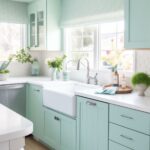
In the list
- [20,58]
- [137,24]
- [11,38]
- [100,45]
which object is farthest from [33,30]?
[137,24]

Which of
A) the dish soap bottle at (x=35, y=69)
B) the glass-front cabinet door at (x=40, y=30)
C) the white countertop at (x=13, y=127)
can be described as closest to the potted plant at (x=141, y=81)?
the white countertop at (x=13, y=127)

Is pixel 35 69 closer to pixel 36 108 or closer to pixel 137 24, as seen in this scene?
pixel 36 108

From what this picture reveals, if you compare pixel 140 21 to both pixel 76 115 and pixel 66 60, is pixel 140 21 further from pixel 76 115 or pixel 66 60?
pixel 66 60

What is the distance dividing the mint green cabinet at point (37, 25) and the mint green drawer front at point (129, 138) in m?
2.22

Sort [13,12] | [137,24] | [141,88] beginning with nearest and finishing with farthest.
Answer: [137,24]
[141,88]
[13,12]

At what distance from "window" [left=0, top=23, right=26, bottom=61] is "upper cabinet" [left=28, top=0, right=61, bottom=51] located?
0.35 metres

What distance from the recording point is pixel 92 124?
102 inches

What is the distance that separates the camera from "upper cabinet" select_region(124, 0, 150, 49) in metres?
2.36

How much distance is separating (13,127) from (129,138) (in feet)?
3.79

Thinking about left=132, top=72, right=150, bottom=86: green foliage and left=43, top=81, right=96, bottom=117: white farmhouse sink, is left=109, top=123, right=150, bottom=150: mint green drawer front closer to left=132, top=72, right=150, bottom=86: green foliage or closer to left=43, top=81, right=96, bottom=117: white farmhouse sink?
left=132, top=72, right=150, bottom=86: green foliage

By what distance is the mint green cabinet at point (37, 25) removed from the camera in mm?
4113

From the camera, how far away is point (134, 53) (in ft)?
9.71

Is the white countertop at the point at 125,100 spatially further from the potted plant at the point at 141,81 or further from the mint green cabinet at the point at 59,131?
the mint green cabinet at the point at 59,131

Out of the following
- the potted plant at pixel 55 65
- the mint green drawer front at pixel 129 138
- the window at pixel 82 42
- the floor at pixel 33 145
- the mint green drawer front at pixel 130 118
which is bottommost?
the floor at pixel 33 145
